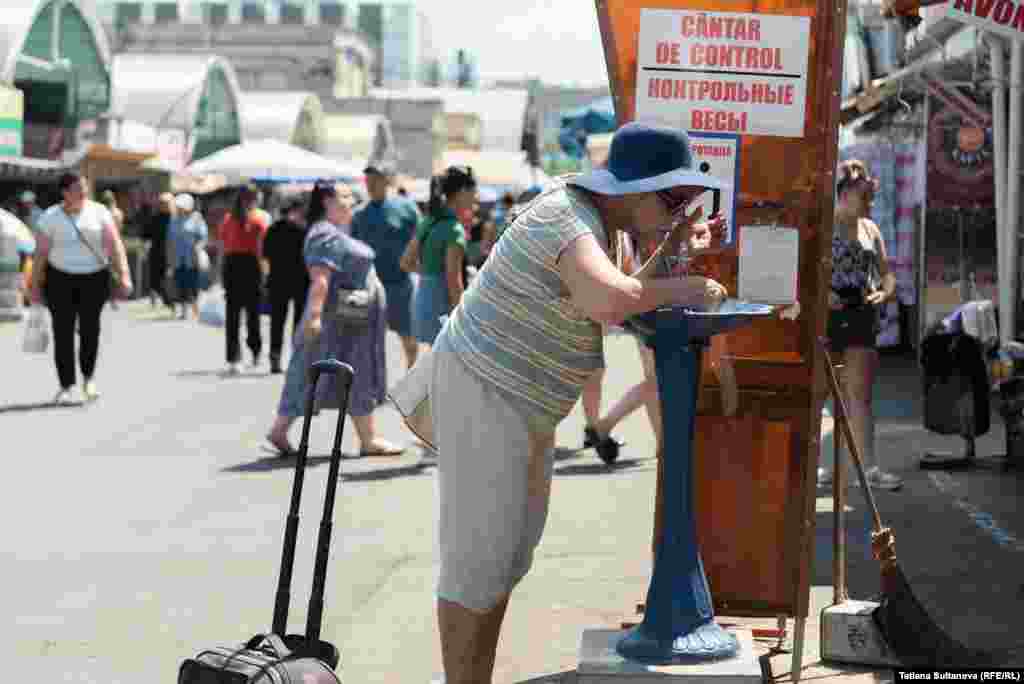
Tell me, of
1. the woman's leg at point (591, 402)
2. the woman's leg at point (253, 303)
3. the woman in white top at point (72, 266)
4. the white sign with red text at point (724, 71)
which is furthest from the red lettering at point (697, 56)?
the woman's leg at point (253, 303)

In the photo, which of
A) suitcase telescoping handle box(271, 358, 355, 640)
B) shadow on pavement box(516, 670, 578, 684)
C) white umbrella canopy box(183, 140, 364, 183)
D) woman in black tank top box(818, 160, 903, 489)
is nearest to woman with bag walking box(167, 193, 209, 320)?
white umbrella canopy box(183, 140, 364, 183)

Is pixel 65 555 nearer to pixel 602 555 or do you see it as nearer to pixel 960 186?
pixel 602 555

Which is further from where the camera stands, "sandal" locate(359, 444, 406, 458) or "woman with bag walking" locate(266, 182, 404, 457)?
"sandal" locate(359, 444, 406, 458)

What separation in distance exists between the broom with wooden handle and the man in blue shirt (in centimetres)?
707

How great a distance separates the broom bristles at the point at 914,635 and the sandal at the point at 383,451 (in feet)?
19.6

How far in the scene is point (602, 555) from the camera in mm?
7895

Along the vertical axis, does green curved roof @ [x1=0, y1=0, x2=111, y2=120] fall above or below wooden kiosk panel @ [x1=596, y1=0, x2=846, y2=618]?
Answer: above

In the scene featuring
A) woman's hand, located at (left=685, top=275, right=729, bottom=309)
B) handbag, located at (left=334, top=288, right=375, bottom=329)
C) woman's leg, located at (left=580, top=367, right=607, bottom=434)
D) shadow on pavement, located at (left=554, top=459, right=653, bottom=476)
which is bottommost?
shadow on pavement, located at (left=554, top=459, right=653, bottom=476)

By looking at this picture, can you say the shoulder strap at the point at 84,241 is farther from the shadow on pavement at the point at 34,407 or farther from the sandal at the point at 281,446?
the sandal at the point at 281,446

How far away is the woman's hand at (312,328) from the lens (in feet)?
34.5

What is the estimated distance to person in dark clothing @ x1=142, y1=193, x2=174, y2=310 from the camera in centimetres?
2806

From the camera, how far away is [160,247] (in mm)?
28188

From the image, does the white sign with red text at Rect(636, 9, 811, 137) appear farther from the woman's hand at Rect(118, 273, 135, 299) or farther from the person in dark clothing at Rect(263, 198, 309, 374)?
the person in dark clothing at Rect(263, 198, 309, 374)

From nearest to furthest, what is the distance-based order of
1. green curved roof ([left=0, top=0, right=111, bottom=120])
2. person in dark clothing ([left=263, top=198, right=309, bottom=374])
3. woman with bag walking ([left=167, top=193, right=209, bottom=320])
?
person in dark clothing ([left=263, top=198, right=309, bottom=374]) → woman with bag walking ([left=167, top=193, right=209, bottom=320]) → green curved roof ([left=0, top=0, right=111, bottom=120])
